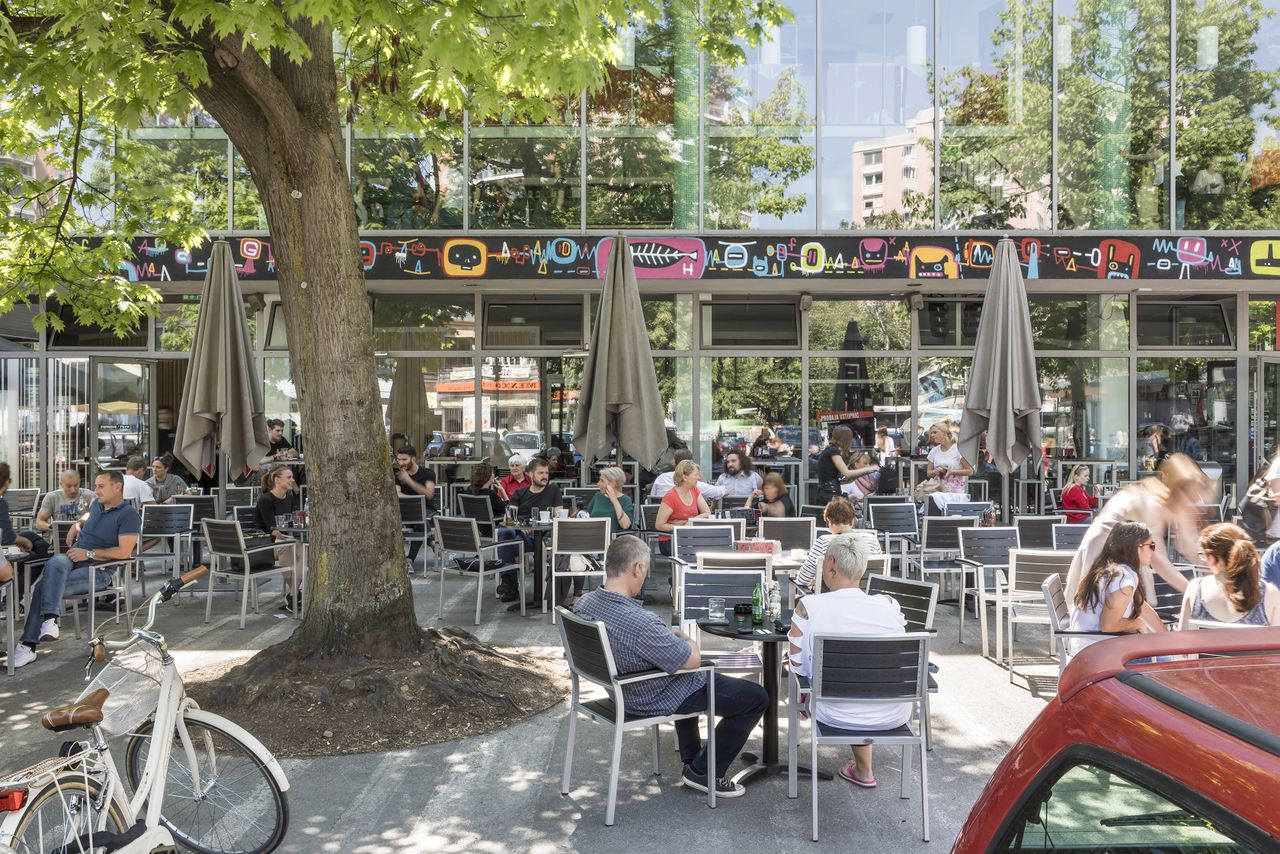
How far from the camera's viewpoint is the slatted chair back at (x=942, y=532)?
9117 millimetres

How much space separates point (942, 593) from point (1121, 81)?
8709mm

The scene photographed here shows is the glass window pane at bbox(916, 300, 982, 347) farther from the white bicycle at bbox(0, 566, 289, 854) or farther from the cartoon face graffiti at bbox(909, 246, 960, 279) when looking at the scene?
the white bicycle at bbox(0, 566, 289, 854)

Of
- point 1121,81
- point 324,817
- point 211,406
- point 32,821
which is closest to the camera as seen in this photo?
point 32,821

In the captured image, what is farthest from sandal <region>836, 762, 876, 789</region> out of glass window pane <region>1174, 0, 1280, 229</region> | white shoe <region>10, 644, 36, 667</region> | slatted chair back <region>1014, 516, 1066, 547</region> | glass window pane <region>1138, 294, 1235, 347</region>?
glass window pane <region>1138, 294, 1235, 347</region>

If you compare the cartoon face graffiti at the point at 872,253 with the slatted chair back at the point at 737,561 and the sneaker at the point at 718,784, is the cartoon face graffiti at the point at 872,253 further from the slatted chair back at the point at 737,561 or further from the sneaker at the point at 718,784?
the sneaker at the point at 718,784

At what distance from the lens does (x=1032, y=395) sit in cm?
898

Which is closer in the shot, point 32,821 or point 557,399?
point 32,821

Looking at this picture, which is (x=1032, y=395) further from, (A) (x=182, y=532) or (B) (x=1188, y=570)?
(A) (x=182, y=532)

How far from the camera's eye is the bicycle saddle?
3455mm

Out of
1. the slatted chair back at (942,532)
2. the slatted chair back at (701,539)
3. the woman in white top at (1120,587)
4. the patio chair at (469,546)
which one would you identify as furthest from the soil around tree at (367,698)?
the slatted chair back at (942,532)

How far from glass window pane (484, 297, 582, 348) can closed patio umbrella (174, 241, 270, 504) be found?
20.6 ft

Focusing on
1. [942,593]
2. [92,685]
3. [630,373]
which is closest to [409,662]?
[92,685]

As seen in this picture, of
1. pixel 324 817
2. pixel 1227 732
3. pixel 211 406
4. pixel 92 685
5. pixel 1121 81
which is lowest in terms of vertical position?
pixel 324 817

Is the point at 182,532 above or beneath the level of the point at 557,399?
beneath
